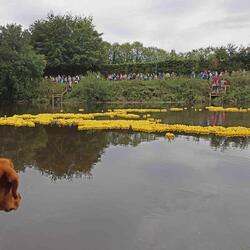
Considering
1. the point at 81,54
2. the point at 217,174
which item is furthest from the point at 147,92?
the point at 217,174

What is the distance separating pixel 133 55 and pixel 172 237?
371ft

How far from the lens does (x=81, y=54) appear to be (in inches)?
2233

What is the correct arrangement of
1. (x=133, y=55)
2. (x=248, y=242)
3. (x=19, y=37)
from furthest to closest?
(x=133, y=55) < (x=19, y=37) < (x=248, y=242)

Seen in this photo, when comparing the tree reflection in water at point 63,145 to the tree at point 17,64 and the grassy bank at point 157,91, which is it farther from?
the grassy bank at point 157,91

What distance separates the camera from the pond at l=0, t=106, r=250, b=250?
7242 mm

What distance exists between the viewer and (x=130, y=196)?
381 inches

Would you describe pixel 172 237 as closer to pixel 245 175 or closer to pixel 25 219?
pixel 25 219

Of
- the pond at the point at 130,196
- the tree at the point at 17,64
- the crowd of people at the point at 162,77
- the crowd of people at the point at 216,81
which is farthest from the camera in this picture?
the crowd of people at the point at 162,77

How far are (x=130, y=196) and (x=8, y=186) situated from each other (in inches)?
285

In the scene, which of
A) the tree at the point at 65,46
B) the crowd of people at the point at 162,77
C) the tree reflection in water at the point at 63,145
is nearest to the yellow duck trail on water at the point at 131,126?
the tree reflection in water at the point at 63,145

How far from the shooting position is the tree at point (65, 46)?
55625 millimetres

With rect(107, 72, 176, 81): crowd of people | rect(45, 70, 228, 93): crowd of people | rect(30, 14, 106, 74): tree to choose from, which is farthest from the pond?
rect(30, 14, 106, 74): tree

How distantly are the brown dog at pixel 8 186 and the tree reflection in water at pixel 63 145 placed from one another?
29.7 feet

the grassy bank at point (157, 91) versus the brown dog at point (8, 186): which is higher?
the brown dog at point (8, 186)
